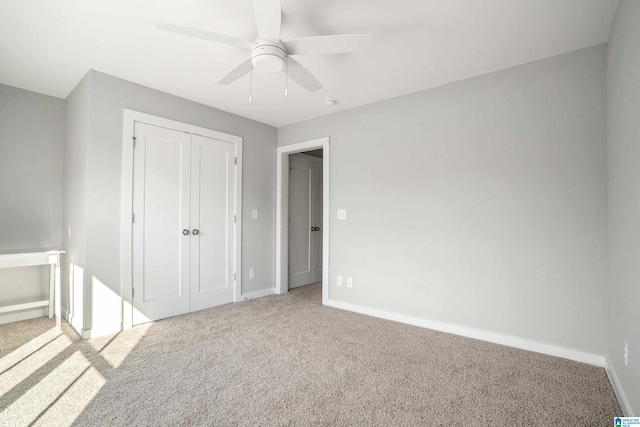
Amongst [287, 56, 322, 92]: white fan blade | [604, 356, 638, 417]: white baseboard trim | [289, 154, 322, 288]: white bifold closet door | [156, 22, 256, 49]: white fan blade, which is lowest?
[604, 356, 638, 417]: white baseboard trim

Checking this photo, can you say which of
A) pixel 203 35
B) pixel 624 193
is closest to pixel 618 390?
pixel 624 193

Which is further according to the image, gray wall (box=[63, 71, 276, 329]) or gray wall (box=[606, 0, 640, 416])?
gray wall (box=[63, 71, 276, 329])

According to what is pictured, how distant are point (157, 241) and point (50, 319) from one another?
146cm

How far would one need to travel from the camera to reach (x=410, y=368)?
2299mm

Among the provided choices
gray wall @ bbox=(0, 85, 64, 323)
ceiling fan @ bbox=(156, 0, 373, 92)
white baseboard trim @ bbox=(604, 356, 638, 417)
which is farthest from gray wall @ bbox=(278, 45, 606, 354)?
gray wall @ bbox=(0, 85, 64, 323)

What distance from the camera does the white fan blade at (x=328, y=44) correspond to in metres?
1.78

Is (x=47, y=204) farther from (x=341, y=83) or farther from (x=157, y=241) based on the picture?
(x=341, y=83)

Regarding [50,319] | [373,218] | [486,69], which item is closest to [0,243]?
[50,319]

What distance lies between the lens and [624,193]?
6.03 ft

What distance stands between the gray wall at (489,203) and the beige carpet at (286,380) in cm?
41

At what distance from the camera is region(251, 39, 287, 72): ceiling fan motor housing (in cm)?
195

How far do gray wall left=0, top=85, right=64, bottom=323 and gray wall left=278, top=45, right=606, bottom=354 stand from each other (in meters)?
3.32

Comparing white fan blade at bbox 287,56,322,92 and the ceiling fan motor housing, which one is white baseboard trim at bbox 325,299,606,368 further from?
the ceiling fan motor housing

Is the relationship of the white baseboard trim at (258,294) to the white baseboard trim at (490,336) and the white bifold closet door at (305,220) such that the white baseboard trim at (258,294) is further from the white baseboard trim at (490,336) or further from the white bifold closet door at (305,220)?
the white baseboard trim at (490,336)
